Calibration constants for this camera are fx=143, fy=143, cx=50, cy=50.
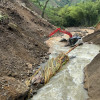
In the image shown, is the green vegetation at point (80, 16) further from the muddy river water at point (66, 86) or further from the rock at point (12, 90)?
the rock at point (12, 90)

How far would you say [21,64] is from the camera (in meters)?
8.93

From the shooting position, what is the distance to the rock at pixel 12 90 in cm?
540

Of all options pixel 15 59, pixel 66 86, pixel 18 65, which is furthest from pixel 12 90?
pixel 15 59

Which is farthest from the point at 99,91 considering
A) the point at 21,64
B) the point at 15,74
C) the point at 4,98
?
the point at 21,64

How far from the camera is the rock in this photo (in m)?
5.40

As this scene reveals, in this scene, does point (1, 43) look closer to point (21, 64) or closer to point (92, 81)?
point (21, 64)

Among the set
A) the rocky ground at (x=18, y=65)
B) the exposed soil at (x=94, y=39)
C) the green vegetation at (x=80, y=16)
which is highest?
the green vegetation at (x=80, y=16)

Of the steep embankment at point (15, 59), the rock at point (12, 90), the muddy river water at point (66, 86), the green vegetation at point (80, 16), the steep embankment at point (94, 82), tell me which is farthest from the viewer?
the green vegetation at point (80, 16)

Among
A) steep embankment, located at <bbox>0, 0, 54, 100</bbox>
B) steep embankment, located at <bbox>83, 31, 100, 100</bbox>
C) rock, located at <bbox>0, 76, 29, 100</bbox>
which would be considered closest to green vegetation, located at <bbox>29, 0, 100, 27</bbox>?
steep embankment, located at <bbox>0, 0, 54, 100</bbox>

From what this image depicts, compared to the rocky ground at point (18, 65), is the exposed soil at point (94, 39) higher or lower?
higher

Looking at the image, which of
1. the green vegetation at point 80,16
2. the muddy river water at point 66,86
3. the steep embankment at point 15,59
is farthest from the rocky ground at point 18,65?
the green vegetation at point 80,16

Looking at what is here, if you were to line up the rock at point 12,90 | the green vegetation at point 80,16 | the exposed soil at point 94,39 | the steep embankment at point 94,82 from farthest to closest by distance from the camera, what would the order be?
the green vegetation at point 80,16 < the exposed soil at point 94,39 < the steep embankment at point 94,82 < the rock at point 12,90

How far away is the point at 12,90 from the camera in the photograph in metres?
5.65

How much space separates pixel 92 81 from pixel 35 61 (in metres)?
4.83
